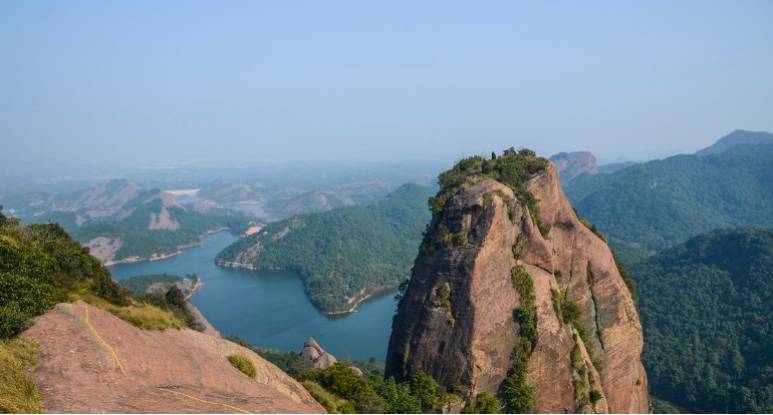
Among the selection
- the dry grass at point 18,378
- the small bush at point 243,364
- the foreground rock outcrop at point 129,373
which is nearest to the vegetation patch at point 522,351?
the foreground rock outcrop at point 129,373

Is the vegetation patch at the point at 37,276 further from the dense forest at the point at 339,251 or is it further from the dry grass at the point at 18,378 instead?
the dense forest at the point at 339,251

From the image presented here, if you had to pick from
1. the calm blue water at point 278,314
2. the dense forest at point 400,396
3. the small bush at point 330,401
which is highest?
the small bush at point 330,401

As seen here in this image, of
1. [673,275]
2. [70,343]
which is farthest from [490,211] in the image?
[673,275]

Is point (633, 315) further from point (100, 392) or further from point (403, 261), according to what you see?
point (403, 261)

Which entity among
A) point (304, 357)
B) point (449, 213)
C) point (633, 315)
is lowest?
point (304, 357)

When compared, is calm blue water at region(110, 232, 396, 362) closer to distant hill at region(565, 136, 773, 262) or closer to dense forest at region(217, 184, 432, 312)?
dense forest at region(217, 184, 432, 312)

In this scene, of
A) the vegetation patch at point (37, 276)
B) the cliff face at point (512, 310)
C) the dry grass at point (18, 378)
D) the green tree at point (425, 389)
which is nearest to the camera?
the dry grass at point (18, 378)

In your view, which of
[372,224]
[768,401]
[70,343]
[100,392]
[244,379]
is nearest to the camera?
[100,392]
